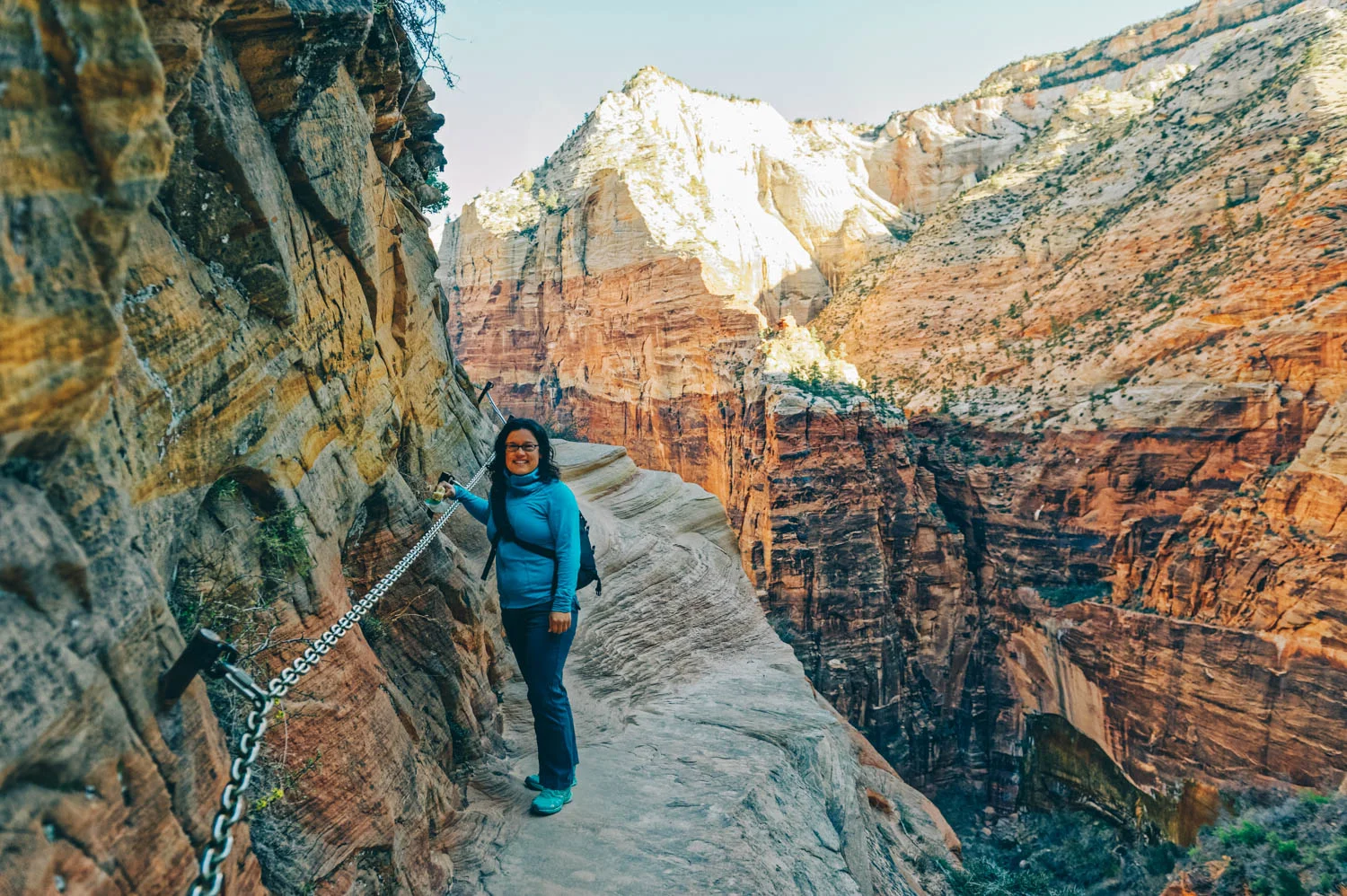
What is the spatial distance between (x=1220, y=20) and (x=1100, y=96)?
1943 centimetres

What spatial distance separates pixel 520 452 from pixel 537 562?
28.7 inches

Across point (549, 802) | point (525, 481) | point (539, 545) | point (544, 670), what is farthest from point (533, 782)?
point (525, 481)

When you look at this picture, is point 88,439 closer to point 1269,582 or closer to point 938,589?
point 1269,582

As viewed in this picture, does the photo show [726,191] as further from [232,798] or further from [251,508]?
[232,798]

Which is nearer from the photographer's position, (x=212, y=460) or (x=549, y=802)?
(x=212, y=460)

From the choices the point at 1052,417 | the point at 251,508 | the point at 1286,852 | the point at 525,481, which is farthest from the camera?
the point at 1052,417

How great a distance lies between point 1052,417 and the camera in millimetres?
26500

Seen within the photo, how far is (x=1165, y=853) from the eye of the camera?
781 inches

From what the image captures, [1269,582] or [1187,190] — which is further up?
[1187,190]

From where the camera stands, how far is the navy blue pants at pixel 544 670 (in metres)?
4.38

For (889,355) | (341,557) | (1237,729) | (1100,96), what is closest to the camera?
(341,557)

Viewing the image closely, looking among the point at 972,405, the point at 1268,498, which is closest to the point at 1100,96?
the point at 972,405

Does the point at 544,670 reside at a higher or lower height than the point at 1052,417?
higher

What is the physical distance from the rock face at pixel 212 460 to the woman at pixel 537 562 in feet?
3.04
